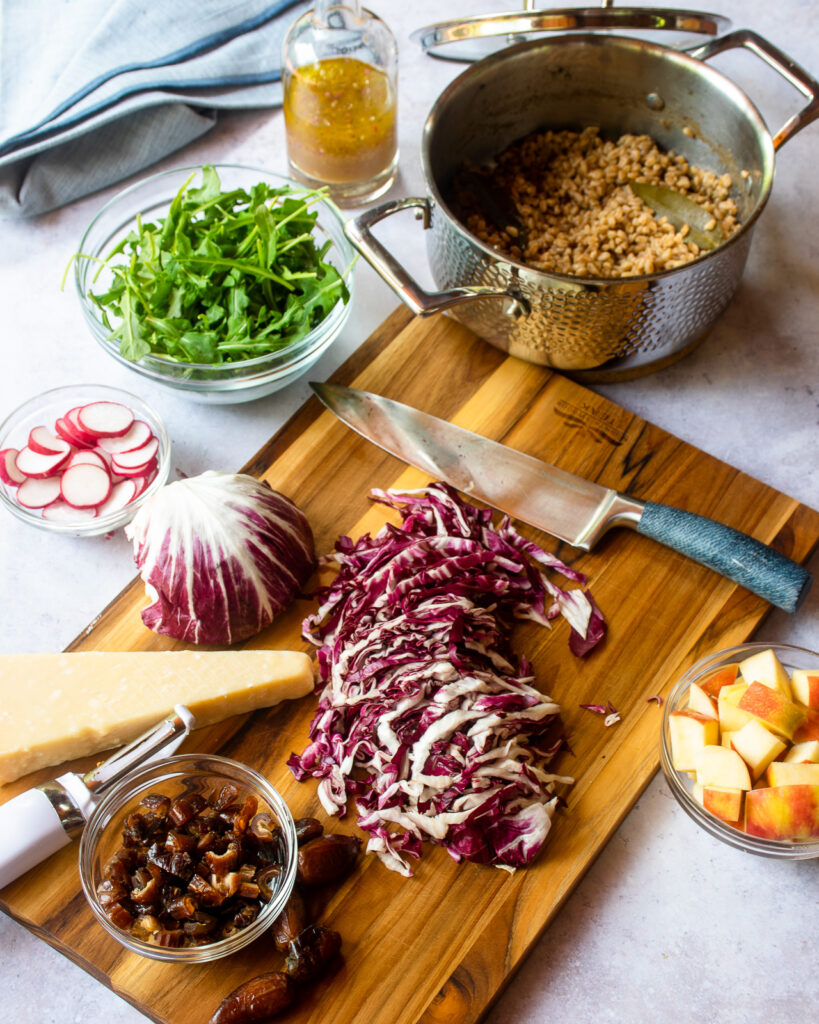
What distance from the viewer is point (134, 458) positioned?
8.81ft

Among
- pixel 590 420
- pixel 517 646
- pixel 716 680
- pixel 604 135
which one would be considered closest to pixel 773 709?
pixel 716 680

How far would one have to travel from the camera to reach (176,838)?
2123 mm

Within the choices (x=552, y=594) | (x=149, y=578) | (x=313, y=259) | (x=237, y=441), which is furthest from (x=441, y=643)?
(x=313, y=259)

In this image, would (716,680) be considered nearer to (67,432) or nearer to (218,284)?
(218,284)

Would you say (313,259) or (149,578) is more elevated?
(313,259)

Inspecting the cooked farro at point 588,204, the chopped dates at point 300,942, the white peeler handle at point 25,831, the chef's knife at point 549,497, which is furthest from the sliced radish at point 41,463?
the cooked farro at point 588,204

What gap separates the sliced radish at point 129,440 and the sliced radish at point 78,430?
23 millimetres

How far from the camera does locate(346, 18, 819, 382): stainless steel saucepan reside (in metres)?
2.52

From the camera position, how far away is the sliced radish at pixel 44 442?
2672 mm

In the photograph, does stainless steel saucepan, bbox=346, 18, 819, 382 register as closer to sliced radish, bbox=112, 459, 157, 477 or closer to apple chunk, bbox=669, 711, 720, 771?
sliced radish, bbox=112, 459, 157, 477

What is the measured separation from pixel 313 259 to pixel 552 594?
113cm

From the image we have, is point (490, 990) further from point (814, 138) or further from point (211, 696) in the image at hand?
point (814, 138)

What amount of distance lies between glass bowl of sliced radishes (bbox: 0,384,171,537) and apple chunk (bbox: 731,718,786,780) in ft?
5.04

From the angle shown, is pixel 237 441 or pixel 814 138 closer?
pixel 237 441
